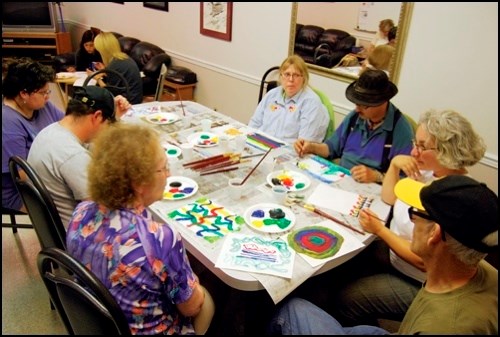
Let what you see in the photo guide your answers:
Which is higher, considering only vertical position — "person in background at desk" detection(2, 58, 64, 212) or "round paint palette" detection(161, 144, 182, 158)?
"person in background at desk" detection(2, 58, 64, 212)

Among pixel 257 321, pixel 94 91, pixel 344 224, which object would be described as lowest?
pixel 257 321

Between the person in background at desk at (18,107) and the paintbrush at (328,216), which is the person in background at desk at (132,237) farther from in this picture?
the person in background at desk at (18,107)

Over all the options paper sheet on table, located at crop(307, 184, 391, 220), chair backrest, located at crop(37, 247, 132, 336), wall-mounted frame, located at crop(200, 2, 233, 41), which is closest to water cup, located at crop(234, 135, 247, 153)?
paper sheet on table, located at crop(307, 184, 391, 220)

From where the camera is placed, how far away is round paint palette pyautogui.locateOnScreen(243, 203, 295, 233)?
1560 millimetres

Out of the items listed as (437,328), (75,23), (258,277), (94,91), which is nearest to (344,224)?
(258,277)

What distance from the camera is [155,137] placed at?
4.04 ft

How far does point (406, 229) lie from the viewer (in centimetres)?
159

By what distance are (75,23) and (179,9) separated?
3.10 metres

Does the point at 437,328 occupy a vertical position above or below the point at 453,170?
below

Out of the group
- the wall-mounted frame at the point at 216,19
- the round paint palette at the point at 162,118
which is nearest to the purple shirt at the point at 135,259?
the round paint palette at the point at 162,118

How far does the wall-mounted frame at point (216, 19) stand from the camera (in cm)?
422

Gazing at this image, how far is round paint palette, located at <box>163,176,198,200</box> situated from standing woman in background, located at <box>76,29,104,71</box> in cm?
354

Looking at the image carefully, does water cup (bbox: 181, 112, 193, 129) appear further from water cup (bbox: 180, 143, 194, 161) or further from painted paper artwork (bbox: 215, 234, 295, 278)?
painted paper artwork (bbox: 215, 234, 295, 278)

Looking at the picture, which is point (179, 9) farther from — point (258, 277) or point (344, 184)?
point (258, 277)
